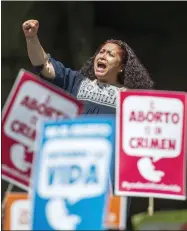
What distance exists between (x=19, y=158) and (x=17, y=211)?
0.62 ft

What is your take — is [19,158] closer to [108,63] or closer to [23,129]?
[23,129]

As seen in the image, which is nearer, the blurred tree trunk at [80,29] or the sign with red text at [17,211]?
the sign with red text at [17,211]

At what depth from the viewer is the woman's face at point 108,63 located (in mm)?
2875

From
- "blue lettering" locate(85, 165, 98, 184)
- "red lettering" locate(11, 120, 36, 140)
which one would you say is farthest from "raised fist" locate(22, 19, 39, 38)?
"blue lettering" locate(85, 165, 98, 184)

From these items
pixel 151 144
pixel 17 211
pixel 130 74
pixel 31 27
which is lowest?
pixel 17 211

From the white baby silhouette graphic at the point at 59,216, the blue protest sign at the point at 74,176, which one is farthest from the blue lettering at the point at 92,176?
the white baby silhouette graphic at the point at 59,216

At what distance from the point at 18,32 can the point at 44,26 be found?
0.16 m

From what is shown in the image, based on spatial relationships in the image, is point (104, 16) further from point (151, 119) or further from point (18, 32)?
point (151, 119)

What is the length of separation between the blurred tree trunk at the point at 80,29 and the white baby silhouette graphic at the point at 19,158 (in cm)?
179

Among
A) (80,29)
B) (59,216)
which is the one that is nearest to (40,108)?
→ (59,216)

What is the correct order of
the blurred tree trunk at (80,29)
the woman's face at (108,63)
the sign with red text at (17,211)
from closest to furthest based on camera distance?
the sign with red text at (17,211) → the woman's face at (108,63) → the blurred tree trunk at (80,29)

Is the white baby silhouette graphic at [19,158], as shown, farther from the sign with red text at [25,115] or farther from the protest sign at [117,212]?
the protest sign at [117,212]

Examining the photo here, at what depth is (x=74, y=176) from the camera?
203cm

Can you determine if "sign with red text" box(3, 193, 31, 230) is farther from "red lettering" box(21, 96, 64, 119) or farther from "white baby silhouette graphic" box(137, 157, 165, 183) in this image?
"white baby silhouette graphic" box(137, 157, 165, 183)
